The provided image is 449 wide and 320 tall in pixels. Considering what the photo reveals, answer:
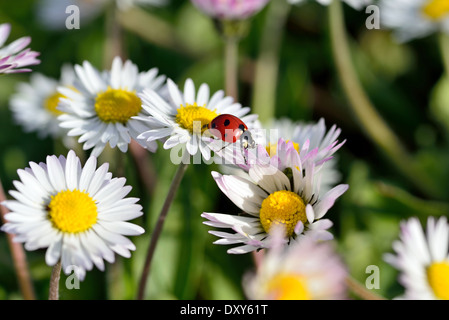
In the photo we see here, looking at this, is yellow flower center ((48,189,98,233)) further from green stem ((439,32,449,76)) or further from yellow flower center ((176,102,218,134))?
green stem ((439,32,449,76))

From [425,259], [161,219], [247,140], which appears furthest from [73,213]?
[425,259]

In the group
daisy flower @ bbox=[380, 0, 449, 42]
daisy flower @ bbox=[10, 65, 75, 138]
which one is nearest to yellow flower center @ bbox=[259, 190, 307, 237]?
daisy flower @ bbox=[10, 65, 75, 138]

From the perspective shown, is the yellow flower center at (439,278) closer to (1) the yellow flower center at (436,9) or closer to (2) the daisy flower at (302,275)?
(2) the daisy flower at (302,275)

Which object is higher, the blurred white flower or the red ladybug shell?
the blurred white flower

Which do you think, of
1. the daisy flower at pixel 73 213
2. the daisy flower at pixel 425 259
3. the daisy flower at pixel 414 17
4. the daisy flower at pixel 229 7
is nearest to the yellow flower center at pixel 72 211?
the daisy flower at pixel 73 213

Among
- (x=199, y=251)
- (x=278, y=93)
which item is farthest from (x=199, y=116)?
(x=278, y=93)

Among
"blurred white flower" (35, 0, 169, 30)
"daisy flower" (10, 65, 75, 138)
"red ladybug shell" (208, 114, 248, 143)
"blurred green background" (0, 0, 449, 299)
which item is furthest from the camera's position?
"blurred white flower" (35, 0, 169, 30)

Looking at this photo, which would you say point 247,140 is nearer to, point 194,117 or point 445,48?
point 194,117
